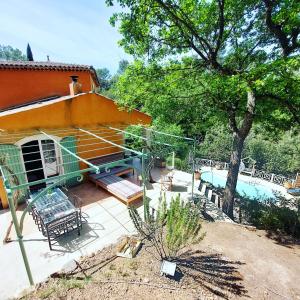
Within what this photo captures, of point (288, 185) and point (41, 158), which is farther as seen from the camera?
point (288, 185)

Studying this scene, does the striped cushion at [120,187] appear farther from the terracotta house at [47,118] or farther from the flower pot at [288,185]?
the flower pot at [288,185]

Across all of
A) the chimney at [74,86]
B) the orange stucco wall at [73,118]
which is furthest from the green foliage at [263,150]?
the chimney at [74,86]

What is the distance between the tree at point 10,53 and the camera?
87363 millimetres

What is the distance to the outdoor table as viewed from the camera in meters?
5.82

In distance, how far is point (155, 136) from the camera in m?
13.0

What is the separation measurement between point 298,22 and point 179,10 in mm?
4054

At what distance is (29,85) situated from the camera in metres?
11.4

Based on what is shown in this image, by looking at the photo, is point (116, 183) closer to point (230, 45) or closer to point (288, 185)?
point (230, 45)

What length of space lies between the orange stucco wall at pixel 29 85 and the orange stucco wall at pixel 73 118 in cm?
446

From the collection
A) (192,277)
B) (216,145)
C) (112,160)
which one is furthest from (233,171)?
(216,145)

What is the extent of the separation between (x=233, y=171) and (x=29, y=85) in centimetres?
1309

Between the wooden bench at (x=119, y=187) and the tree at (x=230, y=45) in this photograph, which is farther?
the wooden bench at (x=119, y=187)

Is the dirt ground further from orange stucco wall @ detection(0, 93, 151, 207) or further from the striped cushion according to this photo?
orange stucco wall @ detection(0, 93, 151, 207)

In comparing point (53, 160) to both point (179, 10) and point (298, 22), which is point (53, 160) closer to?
point (179, 10)
